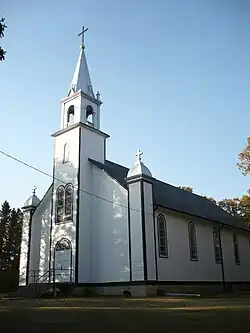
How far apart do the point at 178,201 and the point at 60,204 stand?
9285 mm

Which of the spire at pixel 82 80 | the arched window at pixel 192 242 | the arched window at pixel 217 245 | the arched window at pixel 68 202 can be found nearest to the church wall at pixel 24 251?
the arched window at pixel 68 202

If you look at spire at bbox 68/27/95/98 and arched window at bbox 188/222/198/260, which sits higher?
spire at bbox 68/27/95/98

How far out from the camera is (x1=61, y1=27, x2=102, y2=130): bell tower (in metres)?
27.4

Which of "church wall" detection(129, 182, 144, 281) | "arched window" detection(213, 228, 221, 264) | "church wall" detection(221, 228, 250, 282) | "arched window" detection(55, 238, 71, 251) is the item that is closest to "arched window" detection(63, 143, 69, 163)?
"arched window" detection(55, 238, 71, 251)

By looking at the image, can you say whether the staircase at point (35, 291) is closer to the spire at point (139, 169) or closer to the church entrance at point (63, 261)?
the church entrance at point (63, 261)

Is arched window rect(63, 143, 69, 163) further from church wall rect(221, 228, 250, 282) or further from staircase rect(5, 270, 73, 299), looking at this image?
church wall rect(221, 228, 250, 282)

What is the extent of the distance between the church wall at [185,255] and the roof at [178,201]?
65 cm

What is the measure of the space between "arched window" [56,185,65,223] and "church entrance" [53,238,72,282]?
166 cm

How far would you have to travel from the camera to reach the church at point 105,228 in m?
22.4

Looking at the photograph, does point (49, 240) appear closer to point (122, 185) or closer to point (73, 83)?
point (122, 185)

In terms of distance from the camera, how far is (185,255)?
26.2 meters

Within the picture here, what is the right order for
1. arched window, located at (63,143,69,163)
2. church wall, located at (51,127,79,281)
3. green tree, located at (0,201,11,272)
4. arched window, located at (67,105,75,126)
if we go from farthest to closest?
green tree, located at (0,201,11,272), arched window, located at (67,105,75,126), arched window, located at (63,143,69,163), church wall, located at (51,127,79,281)

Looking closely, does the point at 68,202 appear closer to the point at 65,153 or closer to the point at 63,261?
the point at 65,153

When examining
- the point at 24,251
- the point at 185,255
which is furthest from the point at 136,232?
the point at 24,251
